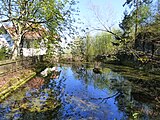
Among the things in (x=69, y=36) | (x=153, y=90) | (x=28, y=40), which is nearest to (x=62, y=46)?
(x=69, y=36)

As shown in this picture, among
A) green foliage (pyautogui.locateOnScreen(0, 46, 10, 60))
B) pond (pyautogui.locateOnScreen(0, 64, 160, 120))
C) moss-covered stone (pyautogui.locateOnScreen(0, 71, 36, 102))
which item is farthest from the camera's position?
green foliage (pyautogui.locateOnScreen(0, 46, 10, 60))

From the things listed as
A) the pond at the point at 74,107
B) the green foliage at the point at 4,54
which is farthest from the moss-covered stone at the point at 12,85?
the green foliage at the point at 4,54

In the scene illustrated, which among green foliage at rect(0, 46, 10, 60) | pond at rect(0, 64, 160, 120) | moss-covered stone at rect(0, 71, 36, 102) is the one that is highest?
green foliage at rect(0, 46, 10, 60)

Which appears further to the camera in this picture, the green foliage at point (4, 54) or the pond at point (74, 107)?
the green foliage at point (4, 54)

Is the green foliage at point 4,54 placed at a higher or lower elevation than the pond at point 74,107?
higher

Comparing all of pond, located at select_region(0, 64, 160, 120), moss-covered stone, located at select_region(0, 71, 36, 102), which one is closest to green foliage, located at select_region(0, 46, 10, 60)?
moss-covered stone, located at select_region(0, 71, 36, 102)

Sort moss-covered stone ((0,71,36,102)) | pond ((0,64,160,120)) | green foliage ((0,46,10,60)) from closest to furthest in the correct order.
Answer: pond ((0,64,160,120)) → moss-covered stone ((0,71,36,102)) → green foliage ((0,46,10,60))

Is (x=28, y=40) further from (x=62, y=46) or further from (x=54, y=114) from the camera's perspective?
Answer: (x=54, y=114)

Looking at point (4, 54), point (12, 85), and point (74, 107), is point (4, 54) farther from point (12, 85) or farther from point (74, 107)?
point (74, 107)

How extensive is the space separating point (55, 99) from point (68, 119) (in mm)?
4262

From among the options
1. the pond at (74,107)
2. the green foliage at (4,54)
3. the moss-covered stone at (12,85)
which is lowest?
the pond at (74,107)

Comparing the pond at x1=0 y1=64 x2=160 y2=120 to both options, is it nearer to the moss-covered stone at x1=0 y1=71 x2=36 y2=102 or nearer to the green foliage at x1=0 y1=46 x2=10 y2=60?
the moss-covered stone at x1=0 y1=71 x2=36 y2=102

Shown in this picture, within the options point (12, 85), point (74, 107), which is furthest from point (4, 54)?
point (74, 107)

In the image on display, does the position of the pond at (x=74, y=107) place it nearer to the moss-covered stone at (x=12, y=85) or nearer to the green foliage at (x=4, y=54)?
the moss-covered stone at (x=12, y=85)
